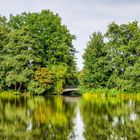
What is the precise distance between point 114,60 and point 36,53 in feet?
44.5

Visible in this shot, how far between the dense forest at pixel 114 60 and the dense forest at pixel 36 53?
5680 mm

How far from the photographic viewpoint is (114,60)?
5962 centimetres

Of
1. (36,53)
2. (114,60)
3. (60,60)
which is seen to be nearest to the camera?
(114,60)

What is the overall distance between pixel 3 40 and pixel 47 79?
11.1 metres

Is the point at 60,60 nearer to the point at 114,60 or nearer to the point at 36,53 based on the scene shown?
the point at 36,53

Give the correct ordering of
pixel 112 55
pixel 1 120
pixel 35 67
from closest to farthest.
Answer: pixel 1 120, pixel 112 55, pixel 35 67

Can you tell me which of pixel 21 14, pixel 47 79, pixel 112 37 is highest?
pixel 21 14

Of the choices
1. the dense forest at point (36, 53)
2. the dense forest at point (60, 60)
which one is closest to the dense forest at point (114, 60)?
the dense forest at point (60, 60)

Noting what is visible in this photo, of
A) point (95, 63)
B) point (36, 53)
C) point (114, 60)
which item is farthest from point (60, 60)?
point (114, 60)

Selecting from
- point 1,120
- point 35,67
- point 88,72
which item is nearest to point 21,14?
point 35,67

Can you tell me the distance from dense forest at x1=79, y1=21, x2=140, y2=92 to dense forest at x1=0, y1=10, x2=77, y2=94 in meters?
5.68

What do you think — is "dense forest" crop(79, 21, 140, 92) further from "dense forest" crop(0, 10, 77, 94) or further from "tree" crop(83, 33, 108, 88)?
"dense forest" crop(0, 10, 77, 94)

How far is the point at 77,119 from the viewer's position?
74.6 ft

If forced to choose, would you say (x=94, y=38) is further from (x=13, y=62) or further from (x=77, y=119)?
(x=77, y=119)
